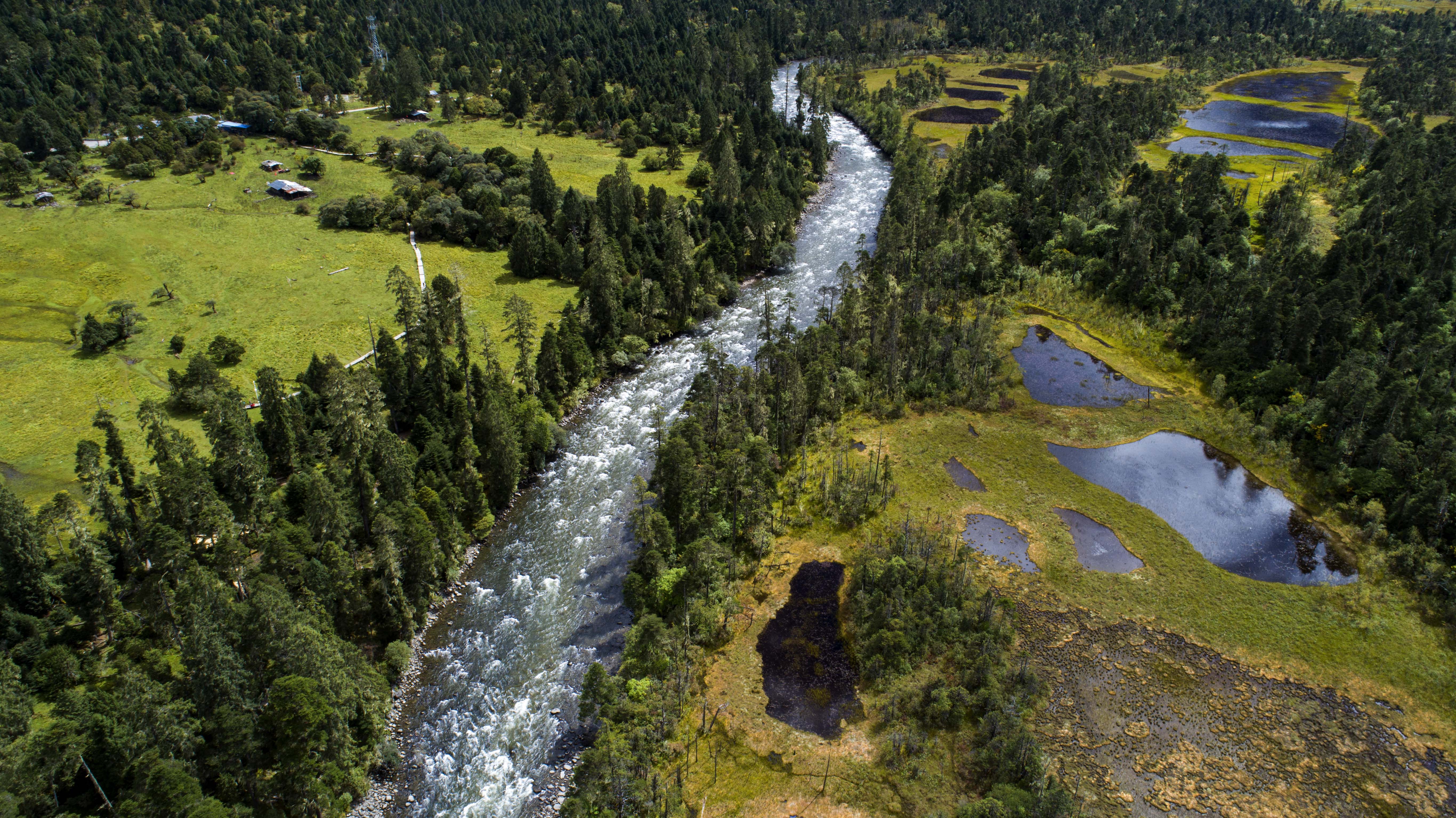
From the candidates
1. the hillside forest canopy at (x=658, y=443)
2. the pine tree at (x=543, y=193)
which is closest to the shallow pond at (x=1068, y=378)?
the hillside forest canopy at (x=658, y=443)

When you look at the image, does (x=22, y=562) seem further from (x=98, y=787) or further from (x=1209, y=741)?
(x=1209, y=741)

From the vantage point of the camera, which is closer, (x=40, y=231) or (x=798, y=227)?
(x=40, y=231)

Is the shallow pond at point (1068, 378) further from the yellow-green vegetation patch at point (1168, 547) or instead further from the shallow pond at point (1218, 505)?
the shallow pond at point (1218, 505)

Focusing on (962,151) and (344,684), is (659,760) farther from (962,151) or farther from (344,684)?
(962,151)

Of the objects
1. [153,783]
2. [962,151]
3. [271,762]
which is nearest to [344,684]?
[271,762]

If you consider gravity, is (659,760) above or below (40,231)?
below
